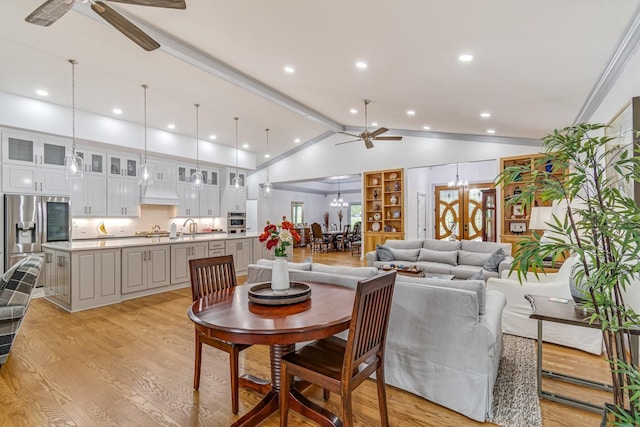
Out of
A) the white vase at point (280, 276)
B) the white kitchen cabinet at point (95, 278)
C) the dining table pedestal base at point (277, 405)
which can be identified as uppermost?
the white vase at point (280, 276)

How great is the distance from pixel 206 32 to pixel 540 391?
472 cm

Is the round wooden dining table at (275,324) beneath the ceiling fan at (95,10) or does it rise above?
beneath

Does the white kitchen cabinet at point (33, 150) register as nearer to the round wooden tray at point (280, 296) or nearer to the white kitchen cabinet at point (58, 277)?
the white kitchen cabinet at point (58, 277)

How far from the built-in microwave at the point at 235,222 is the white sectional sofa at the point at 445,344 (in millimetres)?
7728

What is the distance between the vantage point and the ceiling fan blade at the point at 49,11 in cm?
229

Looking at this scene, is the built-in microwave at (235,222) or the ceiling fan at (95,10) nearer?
the ceiling fan at (95,10)

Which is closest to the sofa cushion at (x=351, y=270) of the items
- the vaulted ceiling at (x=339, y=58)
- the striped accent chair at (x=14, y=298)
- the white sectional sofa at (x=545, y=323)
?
the white sectional sofa at (x=545, y=323)

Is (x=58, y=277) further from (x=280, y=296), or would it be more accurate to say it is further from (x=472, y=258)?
(x=472, y=258)

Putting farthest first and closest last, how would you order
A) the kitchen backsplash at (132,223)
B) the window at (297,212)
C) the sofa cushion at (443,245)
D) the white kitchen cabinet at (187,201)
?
the window at (297,212), the white kitchen cabinet at (187,201), the kitchen backsplash at (132,223), the sofa cushion at (443,245)

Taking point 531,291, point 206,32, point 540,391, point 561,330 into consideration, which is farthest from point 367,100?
point 540,391

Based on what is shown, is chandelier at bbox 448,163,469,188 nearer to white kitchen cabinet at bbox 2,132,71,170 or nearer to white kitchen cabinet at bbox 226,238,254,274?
white kitchen cabinet at bbox 226,238,254,274

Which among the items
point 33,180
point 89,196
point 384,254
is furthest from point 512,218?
point 33,180

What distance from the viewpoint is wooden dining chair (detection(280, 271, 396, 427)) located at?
1661 mm

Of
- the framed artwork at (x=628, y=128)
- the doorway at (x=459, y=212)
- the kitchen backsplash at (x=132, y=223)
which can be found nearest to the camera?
the framed artwork at (x=628, y=128)
